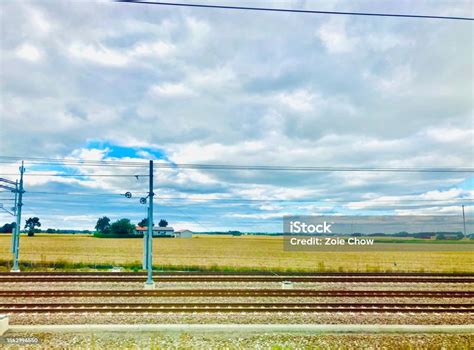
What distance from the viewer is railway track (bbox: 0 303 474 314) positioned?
41.9ft

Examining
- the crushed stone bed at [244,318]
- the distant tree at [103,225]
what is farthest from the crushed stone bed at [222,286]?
the distant tree at [103,225]

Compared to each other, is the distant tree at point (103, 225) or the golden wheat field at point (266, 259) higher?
the distant tree at point (103, 225)

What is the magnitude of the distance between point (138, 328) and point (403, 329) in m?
8.27

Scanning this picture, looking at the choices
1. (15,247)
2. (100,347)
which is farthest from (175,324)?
(15,247)

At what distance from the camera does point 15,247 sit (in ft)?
76.2

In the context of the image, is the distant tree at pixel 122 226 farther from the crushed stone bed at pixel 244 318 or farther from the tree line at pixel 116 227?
the crushed stone bed at pixel 244 318

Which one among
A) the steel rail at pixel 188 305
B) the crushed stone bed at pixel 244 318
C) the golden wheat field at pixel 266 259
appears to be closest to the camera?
the crushed stone bed at pixel 244 318

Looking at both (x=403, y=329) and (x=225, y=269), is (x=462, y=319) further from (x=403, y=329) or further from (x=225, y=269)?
(x=225, y=269)

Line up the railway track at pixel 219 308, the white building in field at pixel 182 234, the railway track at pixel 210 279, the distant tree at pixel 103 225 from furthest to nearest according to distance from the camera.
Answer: the white building in field at pixel 182 234, the distant tree at pixel 103 225, the railway track at pixel 210 279, the railway track at pixel 219 308

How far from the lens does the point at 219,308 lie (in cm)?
1308

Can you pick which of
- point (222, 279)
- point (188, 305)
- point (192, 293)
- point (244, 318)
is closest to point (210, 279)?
point (222, 279)

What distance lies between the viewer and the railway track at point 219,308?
41.9ft

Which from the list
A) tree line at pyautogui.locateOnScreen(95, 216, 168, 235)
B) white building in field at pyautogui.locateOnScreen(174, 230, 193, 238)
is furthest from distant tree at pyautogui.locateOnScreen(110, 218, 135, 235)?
white building in field at pyautogui.locateOnScreen(174, 230, 193, 238)

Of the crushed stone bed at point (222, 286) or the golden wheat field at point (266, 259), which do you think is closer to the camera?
the crushed stone bed at point (222, 286)
